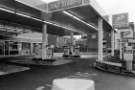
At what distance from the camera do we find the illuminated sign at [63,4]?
6766mm

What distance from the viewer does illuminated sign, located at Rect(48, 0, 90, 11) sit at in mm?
6766

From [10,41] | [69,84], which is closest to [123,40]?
[69,84]

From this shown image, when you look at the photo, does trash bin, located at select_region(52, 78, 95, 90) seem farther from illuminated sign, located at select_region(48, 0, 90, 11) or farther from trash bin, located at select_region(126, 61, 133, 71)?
trash bin, located at select_region(126, 61, 133, 71)

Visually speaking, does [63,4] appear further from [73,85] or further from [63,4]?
[73,85]

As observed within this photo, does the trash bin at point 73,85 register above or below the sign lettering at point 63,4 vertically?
below

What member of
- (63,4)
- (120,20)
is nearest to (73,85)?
(63,4)

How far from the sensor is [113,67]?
299 inches

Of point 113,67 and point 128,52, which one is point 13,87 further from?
point 128,52

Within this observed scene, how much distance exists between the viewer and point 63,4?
746 cm

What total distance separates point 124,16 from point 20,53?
1661cm

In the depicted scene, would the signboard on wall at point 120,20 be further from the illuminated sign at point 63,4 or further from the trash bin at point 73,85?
the trash bin at point 73,85

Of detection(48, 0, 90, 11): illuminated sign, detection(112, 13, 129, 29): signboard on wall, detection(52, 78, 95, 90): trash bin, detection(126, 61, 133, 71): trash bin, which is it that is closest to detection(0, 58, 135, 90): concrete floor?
detection(126, 61, 133, 71): trash bin

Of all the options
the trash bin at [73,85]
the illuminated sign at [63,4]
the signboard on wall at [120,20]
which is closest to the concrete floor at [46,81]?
the trash bin at [73,85]

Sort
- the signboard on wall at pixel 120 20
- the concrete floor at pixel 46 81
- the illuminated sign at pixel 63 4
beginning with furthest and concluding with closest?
the signboard on wall at pixel 120 20 → the illuminated sign at pixel 63 4 → the concrete floor at pixel 46 81
